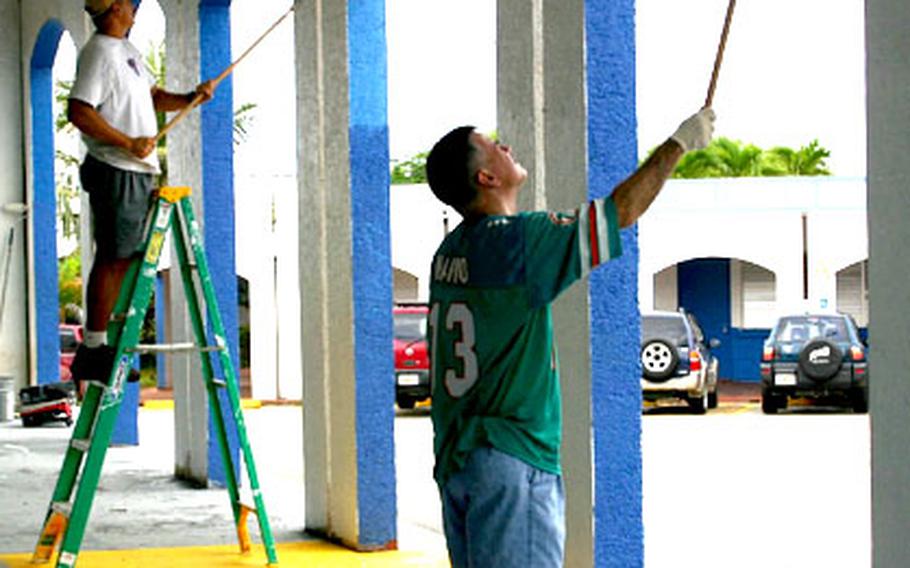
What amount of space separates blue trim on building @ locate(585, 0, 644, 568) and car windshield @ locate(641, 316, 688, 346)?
1657 centimetres

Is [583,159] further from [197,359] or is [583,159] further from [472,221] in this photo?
[197,359]

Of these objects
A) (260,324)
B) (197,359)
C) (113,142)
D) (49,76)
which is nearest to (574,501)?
(113,142)

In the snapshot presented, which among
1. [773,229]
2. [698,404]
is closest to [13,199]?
[698,404]

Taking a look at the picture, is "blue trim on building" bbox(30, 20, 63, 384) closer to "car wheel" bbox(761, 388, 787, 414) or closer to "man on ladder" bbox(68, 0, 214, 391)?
"man on ladder" bbox(68, 0, 214, 391)

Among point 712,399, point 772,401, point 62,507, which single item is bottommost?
point 712,399

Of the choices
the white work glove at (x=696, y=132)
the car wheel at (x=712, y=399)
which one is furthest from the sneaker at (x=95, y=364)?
the car wheel at (x=712, y=399)

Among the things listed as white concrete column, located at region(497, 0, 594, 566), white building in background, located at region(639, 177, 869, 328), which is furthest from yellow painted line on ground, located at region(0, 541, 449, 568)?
white building in background, located at region(639, 177, 869, 328)

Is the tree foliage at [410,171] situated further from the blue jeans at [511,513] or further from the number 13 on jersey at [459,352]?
the blue jeans at [511,513]

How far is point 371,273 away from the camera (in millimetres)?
7137

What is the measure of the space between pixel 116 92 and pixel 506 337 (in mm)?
3247

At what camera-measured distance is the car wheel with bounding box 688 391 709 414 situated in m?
22.4

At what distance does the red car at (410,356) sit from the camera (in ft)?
69.1

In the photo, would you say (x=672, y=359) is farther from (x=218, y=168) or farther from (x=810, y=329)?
(x=218, y=168)

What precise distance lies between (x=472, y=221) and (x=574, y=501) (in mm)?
1645
